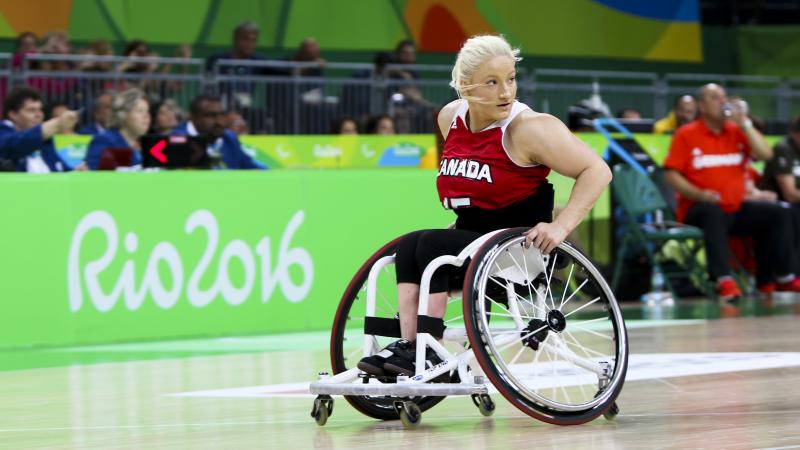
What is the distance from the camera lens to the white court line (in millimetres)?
7641

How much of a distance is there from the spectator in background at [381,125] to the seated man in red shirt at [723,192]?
347cm

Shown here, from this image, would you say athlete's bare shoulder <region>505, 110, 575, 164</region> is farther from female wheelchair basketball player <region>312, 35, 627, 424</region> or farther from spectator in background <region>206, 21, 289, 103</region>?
spectator in background <region>206, 21, 289, 103</region>

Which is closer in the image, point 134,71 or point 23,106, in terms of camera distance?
point 23,106

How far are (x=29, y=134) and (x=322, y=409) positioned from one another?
225 inches

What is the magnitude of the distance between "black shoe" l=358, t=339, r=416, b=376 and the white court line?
1103mm

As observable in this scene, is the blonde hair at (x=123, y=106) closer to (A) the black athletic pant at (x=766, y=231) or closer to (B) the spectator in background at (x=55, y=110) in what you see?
(B) the spectator in background at (x=55, y=110)

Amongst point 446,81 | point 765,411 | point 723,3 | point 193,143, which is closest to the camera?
point 765,411

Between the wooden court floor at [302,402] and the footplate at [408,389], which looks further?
the footplate at [408,389]

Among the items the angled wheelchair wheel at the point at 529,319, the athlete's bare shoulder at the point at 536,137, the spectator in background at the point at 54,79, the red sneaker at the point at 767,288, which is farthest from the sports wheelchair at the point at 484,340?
the spectator in background at the point at 54,79

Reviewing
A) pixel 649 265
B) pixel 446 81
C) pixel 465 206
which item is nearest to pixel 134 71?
pixel 446 81

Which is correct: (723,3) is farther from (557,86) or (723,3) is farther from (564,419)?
(564,419)

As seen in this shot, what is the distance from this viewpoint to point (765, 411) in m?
6.54

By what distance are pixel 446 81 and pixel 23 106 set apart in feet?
25.7

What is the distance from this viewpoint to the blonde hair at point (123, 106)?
12.3 m
